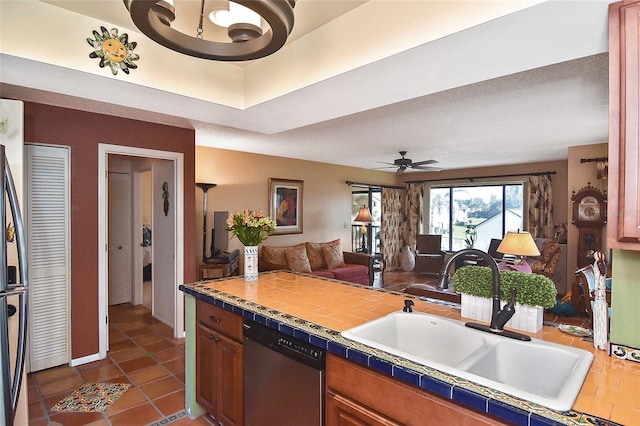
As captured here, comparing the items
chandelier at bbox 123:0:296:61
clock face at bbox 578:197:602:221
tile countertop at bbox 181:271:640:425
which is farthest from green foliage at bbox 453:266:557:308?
clock face at bbox 578:197:602:221

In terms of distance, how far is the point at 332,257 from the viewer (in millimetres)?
5930

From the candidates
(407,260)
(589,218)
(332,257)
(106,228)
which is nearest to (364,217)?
(332,257)

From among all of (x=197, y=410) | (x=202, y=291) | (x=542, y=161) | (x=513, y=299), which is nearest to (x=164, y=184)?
(x=202, y=291)

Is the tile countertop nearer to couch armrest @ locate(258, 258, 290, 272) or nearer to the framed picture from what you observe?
couch armrest @ locate(258, 258, 290, 272)

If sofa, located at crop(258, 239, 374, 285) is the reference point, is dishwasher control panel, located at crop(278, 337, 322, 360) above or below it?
above

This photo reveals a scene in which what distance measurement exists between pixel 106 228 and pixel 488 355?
3508 millimetres

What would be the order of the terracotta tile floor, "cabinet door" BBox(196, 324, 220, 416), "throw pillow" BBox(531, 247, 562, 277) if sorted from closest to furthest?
"cabinet door" BBox(196, 324, 220, 416), the terracotta tile floor, "throw pillow" BBox(531, 247, 562, 277)

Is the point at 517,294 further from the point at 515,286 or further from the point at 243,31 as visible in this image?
the point at 243,31

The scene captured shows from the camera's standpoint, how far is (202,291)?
7.47 feet

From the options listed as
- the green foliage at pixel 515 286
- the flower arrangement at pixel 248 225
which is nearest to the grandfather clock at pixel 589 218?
the green foliage at pixel 515 286

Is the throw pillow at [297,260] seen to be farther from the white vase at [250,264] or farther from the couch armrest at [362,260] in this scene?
the white vase at [250,264]

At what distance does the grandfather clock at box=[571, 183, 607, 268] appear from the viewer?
4961mm

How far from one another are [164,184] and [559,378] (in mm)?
4132

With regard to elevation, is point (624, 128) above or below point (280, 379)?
above
